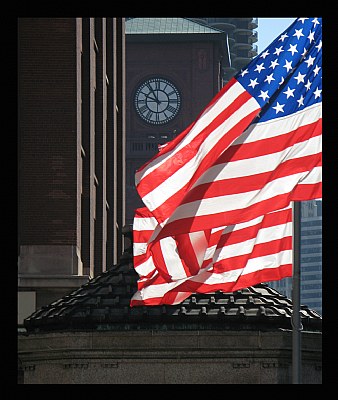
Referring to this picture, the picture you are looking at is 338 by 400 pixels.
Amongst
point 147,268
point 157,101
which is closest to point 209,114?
point 147,268

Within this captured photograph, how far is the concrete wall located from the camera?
21.9 m

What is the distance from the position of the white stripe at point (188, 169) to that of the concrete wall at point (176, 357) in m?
6.08

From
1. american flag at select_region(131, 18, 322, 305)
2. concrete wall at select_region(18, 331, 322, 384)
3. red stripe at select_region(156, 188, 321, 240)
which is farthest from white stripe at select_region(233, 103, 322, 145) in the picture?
concrete wall at select_region(18, 331, 322, 384)

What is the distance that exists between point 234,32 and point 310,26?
14380 centimetres

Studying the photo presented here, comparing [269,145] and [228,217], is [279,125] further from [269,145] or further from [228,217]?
[228,217]

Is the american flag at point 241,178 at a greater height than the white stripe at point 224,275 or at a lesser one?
greater

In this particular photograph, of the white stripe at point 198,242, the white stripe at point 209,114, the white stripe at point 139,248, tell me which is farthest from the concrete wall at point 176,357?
the white stripe at point 209,114

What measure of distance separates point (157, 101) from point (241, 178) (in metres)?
94.8

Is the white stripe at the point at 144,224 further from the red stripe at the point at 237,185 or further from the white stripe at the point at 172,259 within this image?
the red stripe at the point at 237,185

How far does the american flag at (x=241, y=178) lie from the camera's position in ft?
50.6

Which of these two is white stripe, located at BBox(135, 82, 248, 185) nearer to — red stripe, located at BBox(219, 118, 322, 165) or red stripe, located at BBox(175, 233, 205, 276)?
red stripe, located at BBox(219, 118, 322, 165)

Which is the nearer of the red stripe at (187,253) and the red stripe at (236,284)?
the red stripe at (236,284)

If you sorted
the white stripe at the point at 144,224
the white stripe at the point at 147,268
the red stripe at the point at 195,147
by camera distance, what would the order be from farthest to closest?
1. the white stripe at the point at 144,224
2. the white stripe at the point at 147,268
3. the red stripe at the point at 195,147
